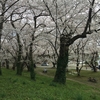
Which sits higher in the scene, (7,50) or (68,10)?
(68,10)

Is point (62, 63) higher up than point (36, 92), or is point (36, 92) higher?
point (62, 63)

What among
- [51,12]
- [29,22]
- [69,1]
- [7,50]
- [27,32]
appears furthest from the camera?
[7,50]

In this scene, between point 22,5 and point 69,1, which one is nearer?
point 69,1

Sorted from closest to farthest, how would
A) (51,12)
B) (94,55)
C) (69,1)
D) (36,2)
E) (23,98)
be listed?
1. (23,98)
2. (69,1)
3. (51,12)
4. (36,2)
5. (94,55)

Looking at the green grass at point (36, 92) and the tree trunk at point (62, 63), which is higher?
the tree trunk at point (62, 63)

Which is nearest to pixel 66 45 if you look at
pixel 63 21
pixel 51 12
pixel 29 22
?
pixel 63 21

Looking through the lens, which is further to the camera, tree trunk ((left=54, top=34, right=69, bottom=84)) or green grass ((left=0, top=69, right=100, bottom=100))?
tree trunk ((left=54, top=34, right=69, bottom=84))

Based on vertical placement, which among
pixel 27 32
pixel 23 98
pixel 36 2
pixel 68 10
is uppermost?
pixel 36 2

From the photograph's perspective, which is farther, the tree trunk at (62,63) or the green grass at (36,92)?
the tree trunk at (62,63)

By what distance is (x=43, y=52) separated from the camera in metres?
29.8

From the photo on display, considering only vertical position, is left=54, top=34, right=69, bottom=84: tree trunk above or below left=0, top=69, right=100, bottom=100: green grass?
above

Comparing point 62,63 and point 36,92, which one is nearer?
point 36,92

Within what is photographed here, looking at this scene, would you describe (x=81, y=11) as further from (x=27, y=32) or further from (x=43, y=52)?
(x=43, y=52)

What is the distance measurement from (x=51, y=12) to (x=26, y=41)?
6308mm
